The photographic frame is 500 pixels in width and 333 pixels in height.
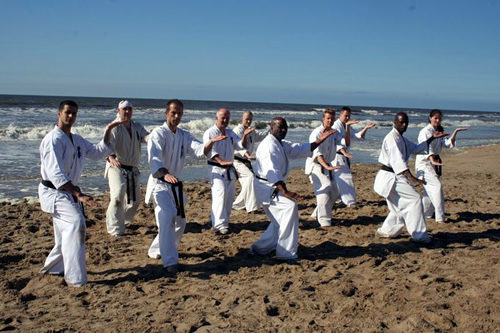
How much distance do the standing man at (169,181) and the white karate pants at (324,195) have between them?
243cm

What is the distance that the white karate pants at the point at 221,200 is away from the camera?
A: 24.0 feet

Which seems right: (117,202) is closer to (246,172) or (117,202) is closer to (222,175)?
(222,175)

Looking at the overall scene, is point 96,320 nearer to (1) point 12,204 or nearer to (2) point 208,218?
(2) point 208,218

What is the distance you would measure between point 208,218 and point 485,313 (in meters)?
4.81

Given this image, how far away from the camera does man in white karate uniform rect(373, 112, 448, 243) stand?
6.68 metres

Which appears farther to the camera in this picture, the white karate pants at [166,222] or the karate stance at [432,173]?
the karate stance at [432,173]

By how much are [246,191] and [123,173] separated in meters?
2.36

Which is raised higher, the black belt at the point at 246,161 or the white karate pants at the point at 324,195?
the black belt at the point at 246,161

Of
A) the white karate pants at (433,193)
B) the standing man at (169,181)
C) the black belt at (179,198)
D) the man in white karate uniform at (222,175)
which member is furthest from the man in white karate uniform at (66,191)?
the white karate pants at (433,193)

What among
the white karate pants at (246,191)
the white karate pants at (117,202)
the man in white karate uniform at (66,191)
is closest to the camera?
the man in white karate uniform at (66,191)

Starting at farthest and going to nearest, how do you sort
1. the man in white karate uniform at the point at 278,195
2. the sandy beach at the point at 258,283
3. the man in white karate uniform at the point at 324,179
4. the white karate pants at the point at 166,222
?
the man in white karate uniform at the point at 324,179 → the man in white karate uniform at the point at 278,195 → the white karate pants at the point at 166,222 → the sandy beach at the point at 258,283

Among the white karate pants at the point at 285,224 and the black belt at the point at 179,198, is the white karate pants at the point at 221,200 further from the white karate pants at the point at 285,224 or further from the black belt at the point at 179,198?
the black belt at the point at 179,198

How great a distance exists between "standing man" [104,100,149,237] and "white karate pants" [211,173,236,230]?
3.59 feet

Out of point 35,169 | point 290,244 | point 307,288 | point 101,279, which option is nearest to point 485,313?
point 307,288
